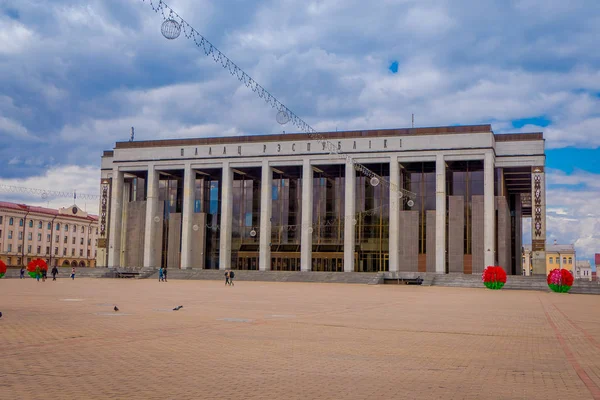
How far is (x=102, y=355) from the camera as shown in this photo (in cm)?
1129

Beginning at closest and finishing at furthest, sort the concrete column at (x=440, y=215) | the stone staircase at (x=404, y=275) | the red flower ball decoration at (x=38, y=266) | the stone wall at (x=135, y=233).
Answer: the red flower ball decoration at (x=38, y=266) < the stone staircase at (x=404, y=275) < the concrete column at (x=440, y=215) < the stone wall at (x=135, y=233)

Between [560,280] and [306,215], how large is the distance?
109 ft

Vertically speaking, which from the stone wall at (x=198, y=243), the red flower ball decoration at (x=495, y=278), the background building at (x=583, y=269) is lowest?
the background building at (x=583, y=269)

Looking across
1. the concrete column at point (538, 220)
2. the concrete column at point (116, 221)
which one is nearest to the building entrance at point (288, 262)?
the concrete column at point (116, 221)

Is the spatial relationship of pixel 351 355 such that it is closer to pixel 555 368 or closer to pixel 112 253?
pixel 555 368

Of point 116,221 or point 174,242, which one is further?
point 116,221

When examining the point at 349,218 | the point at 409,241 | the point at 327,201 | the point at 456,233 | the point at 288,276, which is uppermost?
the point at 327,201

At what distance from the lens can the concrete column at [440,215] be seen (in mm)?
68750

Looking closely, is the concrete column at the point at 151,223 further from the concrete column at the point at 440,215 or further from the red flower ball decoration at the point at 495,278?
the red flower ball decoration at the point at 495,278

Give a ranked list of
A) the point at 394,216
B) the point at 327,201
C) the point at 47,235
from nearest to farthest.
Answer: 1. the point at 394,216
2. the point at 327,201
3. the point at 47,235

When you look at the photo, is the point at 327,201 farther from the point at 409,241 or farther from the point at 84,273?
the point at 84,273

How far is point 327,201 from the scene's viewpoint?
7769cm

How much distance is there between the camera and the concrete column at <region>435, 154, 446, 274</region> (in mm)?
68750

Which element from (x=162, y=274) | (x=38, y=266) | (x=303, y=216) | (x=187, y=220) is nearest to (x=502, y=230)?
(x=303, y=216)
